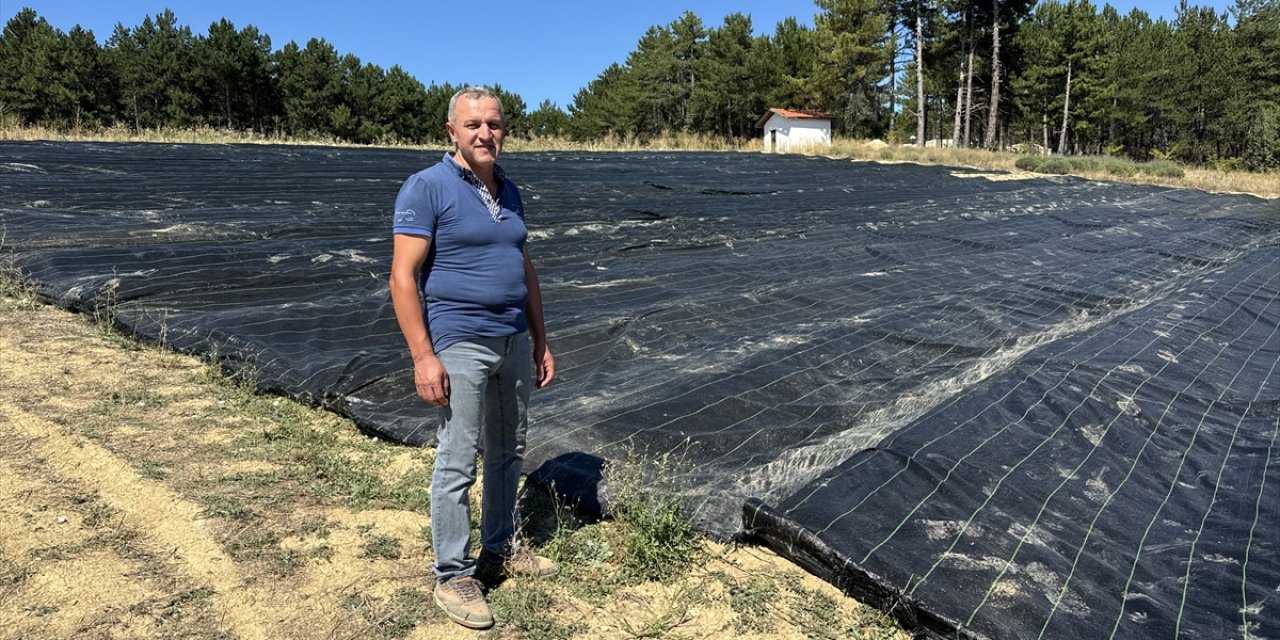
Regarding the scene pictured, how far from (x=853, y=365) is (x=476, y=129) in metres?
2.65

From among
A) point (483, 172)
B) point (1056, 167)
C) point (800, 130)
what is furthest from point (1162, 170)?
point (483, 172)

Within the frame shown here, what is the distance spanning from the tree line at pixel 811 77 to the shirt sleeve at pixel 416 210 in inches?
1083

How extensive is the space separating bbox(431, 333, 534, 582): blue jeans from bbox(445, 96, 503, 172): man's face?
0.45 meters

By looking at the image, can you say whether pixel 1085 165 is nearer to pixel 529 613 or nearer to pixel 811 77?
pixel 811 77

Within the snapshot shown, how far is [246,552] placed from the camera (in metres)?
2.27

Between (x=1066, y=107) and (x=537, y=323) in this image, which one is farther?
(x=1066, y=107)

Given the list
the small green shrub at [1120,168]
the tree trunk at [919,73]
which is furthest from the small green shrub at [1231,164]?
the small green shrub at [1120,168]

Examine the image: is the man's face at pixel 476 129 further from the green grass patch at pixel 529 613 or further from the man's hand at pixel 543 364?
the green grass patch at pixel 529 613

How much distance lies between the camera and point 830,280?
5.97 m

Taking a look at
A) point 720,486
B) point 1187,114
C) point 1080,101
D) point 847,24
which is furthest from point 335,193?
point 1187,114

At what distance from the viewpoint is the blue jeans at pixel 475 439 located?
1862 mm

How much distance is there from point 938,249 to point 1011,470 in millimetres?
5505

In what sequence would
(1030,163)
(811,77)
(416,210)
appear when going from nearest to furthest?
1. (416,210)
2. (1030,163)
3. (811,77)

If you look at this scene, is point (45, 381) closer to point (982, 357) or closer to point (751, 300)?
point (751, 300)
